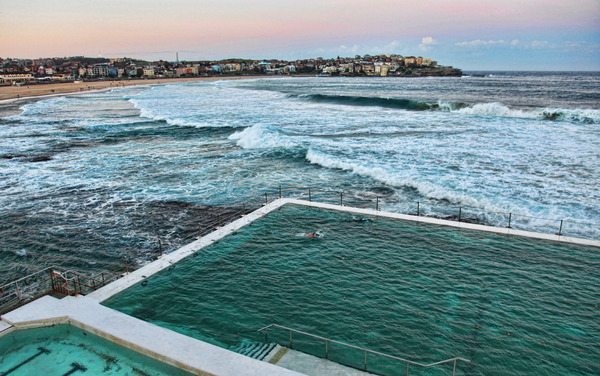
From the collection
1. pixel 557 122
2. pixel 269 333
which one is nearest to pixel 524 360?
pixel 269 333

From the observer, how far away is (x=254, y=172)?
2705 cm

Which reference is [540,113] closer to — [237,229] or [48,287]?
[237,229]

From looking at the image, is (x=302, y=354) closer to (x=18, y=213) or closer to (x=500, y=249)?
(x=500, y=249)

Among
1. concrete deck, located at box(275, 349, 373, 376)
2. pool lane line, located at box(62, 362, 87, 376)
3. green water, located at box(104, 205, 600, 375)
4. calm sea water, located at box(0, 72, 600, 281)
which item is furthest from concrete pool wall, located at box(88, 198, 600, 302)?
concrete deck, located at box(275, 349, 373, 376)

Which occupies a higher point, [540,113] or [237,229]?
[540,113]

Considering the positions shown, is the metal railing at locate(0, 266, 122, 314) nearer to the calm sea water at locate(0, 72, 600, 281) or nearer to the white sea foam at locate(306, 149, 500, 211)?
the calm sea water at locate(0, 72, 600, 281)

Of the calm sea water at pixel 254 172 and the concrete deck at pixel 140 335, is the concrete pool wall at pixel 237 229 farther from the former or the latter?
the calm sea water at pixel 254 172

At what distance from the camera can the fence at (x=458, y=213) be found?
16531 mm

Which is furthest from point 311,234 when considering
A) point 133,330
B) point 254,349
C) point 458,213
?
point 133,330

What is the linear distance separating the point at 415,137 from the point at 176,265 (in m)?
29.6

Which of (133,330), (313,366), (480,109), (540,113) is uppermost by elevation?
(480,109)

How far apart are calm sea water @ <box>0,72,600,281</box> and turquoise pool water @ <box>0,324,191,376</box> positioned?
15.1 ft

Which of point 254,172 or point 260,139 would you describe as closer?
point 254,172

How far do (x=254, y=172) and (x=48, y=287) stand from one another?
52.6 ft
